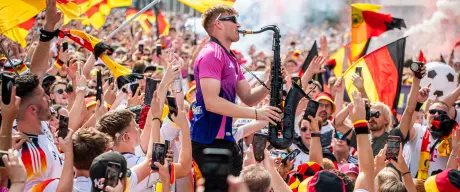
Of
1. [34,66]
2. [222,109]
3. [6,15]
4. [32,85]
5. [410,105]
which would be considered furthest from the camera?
[410,105]

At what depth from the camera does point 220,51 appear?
6195 mm

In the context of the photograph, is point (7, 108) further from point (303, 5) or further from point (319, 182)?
point (303, 5)

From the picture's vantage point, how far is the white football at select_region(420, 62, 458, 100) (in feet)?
37.0

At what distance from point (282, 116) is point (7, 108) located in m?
2.11

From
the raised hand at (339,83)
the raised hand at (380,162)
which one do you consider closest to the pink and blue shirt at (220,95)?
the raised hand at (380,162)

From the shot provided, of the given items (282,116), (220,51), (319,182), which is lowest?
(319,182)

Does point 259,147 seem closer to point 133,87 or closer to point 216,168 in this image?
point 216,168

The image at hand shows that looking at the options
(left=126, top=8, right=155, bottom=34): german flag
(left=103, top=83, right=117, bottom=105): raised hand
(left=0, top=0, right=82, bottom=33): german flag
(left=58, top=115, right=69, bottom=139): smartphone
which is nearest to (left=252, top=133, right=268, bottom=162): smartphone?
(left=58, top=115, right=69, bottom=139): smartphone

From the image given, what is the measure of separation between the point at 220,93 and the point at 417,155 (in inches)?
136

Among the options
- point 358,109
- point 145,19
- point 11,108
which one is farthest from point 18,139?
point 145,19

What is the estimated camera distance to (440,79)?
37.5ft

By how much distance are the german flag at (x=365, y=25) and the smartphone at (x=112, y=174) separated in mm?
9588

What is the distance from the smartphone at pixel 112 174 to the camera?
410 cm

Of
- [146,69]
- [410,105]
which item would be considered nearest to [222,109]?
[410,105]
